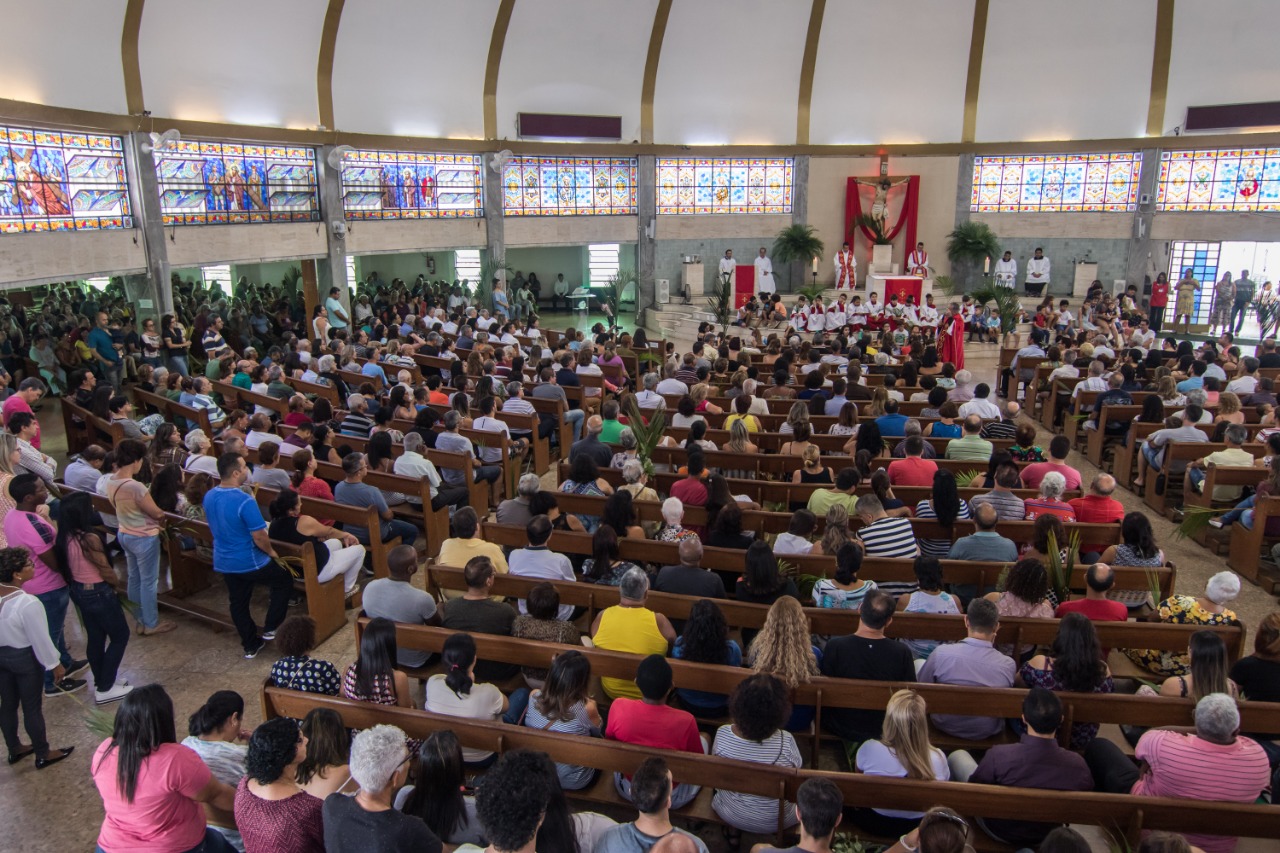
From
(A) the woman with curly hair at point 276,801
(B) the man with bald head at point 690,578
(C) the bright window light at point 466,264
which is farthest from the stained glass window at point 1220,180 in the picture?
(A) the woman with curly hair at point 276,801

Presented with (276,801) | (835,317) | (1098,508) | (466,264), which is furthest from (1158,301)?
(276,801)

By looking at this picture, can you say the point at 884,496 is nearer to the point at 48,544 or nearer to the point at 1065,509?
the point at 1065,509

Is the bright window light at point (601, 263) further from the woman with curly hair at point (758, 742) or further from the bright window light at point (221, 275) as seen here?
the woman with curly hair at point (758, 742)

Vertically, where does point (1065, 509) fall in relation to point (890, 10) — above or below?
below

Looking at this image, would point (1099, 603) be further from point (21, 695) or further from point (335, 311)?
point (335, 311)

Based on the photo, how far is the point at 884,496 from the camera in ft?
19.3

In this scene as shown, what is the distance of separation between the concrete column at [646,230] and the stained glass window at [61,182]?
1045cm

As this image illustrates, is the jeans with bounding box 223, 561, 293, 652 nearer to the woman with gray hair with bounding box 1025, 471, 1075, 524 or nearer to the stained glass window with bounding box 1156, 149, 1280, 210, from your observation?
→ the woman with gray hair with bounding box 1025, 471, 1075, 524

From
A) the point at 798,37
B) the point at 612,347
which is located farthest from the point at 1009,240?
the point at 612,347

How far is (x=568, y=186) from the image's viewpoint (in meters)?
19.3

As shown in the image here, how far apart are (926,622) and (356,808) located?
2.86 metres

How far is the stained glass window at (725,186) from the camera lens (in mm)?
20047

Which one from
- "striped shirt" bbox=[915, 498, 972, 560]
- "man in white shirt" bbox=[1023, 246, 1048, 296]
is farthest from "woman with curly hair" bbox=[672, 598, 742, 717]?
"man in white shirt" bbox=[1023, 246, 1048, 296]

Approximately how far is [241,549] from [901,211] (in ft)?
58.3
